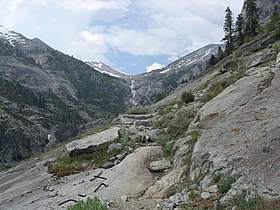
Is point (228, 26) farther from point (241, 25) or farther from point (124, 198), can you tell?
point (124, 198)

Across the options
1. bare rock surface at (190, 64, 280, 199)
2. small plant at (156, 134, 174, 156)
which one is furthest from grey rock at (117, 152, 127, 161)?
bare rock surface at (190, 64, 280, 199)

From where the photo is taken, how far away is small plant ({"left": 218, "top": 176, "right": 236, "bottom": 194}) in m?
13.3

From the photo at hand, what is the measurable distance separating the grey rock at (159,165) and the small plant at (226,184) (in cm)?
632

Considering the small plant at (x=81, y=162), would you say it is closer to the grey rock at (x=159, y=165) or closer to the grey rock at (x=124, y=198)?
the grey rock at (x=159, y=165)

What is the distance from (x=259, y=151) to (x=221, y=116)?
231 inches

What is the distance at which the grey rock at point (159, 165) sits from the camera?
19.7 m

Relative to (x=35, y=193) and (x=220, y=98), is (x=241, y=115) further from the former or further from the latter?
(x=35, y=193)

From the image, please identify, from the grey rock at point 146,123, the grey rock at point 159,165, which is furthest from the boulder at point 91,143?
the grey rock at point 159,165

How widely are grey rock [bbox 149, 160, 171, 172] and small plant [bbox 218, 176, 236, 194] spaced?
6.32 meters

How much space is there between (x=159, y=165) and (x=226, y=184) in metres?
7.12

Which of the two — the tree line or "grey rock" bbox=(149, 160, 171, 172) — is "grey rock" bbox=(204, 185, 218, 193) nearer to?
"grey rock" bbox=(149, 160, 171, 172)

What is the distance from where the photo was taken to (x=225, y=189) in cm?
1327

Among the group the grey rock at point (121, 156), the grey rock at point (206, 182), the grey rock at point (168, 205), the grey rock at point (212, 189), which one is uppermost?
the grey rock at point (121, 156)

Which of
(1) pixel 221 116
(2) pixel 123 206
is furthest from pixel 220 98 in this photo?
(2) pixel 123 206
